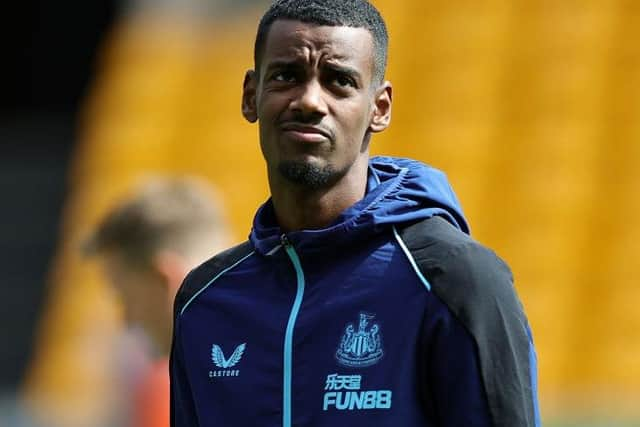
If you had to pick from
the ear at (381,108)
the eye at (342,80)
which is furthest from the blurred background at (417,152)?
the eye at (342,80)

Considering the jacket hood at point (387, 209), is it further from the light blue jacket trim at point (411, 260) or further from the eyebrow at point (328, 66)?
the eyebrow at point (328, 66)

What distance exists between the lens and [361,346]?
2.25 meters

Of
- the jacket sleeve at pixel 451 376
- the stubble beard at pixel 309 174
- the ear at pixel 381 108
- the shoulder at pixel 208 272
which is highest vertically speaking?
the ear at pixel 381 108

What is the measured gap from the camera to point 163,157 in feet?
30.1

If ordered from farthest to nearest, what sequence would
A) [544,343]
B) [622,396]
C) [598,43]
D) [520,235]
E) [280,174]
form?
[598,43] < [520,235] < [544,343] < [622,396] < [280,174]

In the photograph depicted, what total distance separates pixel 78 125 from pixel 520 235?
3.91 meters

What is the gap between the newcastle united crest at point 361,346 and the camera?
2240mm

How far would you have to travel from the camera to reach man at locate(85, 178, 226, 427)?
3670mm

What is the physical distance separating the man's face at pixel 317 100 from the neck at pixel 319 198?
23 millimetres

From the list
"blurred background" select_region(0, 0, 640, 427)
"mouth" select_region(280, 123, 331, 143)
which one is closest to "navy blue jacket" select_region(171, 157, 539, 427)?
"mouth" select_region(280, 123, 331, 143)

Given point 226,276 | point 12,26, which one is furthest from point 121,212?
point 12,26

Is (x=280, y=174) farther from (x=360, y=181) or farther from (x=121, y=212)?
(x=121, y=212)

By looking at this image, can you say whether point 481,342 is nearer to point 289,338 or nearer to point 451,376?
point 451,376

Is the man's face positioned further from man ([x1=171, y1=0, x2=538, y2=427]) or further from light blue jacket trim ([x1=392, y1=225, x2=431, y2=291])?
light blue jacket trim ([x1=392, y1=225, x2=431, y2=291])
